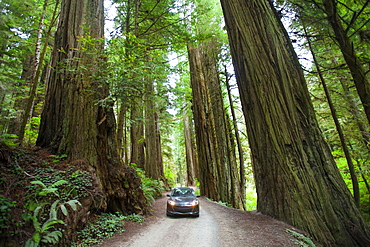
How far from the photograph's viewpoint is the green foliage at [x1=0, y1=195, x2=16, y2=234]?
8.23ft

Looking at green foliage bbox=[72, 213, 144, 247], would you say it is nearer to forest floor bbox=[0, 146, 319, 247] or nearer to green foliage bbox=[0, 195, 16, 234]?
forest floor bbox=[0, 146, 319, 247]

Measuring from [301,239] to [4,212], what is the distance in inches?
195

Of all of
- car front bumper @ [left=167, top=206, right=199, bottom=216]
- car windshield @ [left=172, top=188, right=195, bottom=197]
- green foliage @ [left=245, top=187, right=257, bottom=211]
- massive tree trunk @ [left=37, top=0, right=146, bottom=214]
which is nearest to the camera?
massive tree trunk @ [left=37, top=0, right=146, bottom=214]

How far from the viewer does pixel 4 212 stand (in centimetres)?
264

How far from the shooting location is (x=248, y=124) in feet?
17.4

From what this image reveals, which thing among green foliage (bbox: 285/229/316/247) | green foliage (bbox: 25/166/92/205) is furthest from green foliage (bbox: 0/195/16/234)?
green foliage (bbox: 285/229/316/247)

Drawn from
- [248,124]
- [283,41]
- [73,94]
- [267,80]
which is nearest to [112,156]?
[73,94]

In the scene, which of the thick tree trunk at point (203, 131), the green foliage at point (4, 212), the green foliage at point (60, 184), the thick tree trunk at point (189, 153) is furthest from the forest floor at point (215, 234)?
the thick tree trunk at point (189, 153)

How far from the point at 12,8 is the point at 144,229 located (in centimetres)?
1352

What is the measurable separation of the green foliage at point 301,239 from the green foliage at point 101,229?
3767mm

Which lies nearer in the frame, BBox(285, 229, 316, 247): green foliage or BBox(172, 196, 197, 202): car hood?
BBox(285, 229, 316, 247): green foliage

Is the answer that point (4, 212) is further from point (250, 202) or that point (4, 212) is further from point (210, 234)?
point (250, 202)

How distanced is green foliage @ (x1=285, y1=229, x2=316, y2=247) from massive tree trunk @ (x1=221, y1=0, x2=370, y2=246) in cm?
34

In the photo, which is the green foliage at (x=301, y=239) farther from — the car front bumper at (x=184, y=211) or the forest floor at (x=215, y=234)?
the car front bumper at (x=184, y=211)
